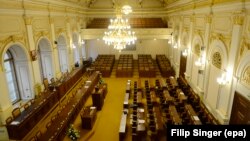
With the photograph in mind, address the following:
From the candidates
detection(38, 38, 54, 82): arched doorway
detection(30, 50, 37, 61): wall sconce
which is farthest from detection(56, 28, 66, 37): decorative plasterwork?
detection(30, 50, 37, 61): wall sconce

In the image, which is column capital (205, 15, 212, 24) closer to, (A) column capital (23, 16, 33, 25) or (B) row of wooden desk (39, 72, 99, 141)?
(B) row of wooden desk (39, 72, 99, 141)

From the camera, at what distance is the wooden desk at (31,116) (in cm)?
729

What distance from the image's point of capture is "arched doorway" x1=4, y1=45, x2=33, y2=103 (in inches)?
376

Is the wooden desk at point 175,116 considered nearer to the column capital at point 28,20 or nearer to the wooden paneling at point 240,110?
the wooden paneling at point 240,110

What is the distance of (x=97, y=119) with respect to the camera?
933cm

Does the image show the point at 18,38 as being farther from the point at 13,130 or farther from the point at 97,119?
the point at 97,119

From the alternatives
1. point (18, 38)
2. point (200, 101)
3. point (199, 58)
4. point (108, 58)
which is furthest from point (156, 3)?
point (18, 38)

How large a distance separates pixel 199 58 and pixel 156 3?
13.6 meters

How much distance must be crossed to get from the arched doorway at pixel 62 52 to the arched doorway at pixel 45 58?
2.07 meters

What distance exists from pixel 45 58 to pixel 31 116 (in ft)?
16.6

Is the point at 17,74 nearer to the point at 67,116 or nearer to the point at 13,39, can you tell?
the point at 13,39

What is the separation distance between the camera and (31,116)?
8.14 metres

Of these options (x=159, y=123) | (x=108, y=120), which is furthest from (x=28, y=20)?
(x=159, y=123)

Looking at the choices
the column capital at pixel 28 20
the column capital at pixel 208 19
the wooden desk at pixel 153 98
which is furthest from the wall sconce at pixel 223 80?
the column capital at pixel 28 20
